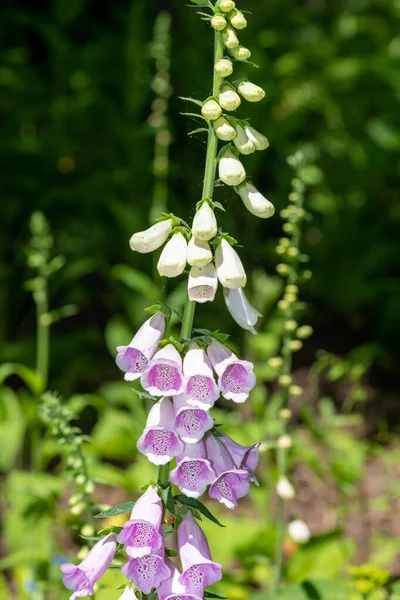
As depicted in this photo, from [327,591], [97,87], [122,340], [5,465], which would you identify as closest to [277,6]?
[97,87]

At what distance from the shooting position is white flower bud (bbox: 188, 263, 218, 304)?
1612 mm

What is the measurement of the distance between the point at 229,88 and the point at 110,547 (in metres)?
1.05

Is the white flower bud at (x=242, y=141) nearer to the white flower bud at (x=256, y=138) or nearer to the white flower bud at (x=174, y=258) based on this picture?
the white flower bud at (x=256, y=138)

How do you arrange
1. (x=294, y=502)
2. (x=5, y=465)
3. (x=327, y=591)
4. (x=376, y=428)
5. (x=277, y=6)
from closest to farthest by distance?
(x=327, y=591) → (x=5, y=465) → (x=294, y=502) → (x=376, y=428) → (x=277, y=6)

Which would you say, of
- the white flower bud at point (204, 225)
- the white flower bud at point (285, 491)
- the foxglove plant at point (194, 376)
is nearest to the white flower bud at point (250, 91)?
the foxglove plant at point (194, 376)

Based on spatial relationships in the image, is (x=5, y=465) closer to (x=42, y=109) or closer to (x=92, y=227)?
(x=92, y=227)

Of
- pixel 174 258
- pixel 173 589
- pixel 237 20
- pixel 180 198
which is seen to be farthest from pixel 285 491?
pixel 180 198

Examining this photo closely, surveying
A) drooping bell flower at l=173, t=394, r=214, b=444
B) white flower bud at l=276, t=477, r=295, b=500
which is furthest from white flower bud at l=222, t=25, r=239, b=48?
white flower bud at l=276, t=477, r=295, b=500

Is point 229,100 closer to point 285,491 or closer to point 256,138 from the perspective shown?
point 256,138

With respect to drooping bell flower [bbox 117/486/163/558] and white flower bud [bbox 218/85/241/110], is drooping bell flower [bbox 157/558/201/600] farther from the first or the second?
white flower bud [bbox 218/85/241/110]

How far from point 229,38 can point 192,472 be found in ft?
3.04

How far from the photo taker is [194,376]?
161 cm

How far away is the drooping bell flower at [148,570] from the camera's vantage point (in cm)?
156

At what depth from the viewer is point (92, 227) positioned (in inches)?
230
